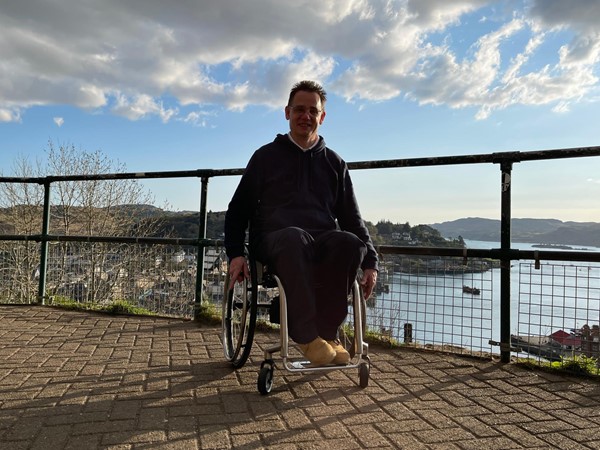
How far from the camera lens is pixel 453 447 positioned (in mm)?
1724

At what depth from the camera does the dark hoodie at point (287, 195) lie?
8.13 ft

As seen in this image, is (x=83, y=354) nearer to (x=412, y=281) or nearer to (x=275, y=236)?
(x=275, y=236)

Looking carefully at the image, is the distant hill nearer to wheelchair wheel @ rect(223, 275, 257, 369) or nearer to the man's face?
the man's face

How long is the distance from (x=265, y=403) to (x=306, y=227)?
0.95 m

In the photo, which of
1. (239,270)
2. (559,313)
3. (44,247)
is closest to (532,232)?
(559,313)

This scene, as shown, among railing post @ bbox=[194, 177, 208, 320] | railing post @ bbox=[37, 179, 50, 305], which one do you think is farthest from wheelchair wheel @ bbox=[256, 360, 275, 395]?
railing post @ bbox=[37, 179, 50, 305]

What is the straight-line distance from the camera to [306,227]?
2.45 m

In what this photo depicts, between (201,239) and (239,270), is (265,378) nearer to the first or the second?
(239,270)

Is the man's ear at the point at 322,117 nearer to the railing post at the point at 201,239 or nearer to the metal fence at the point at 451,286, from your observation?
the metal fence at the point at 451,286

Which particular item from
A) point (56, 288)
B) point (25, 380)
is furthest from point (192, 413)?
point (56, 288)

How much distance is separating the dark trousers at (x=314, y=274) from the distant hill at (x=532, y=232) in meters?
1.31

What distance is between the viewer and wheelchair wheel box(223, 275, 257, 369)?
7.77 feet

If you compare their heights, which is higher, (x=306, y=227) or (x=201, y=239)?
(x=306, y=227)

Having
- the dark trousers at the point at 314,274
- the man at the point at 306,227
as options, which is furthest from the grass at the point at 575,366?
the dark trousers at the point at 314,274
